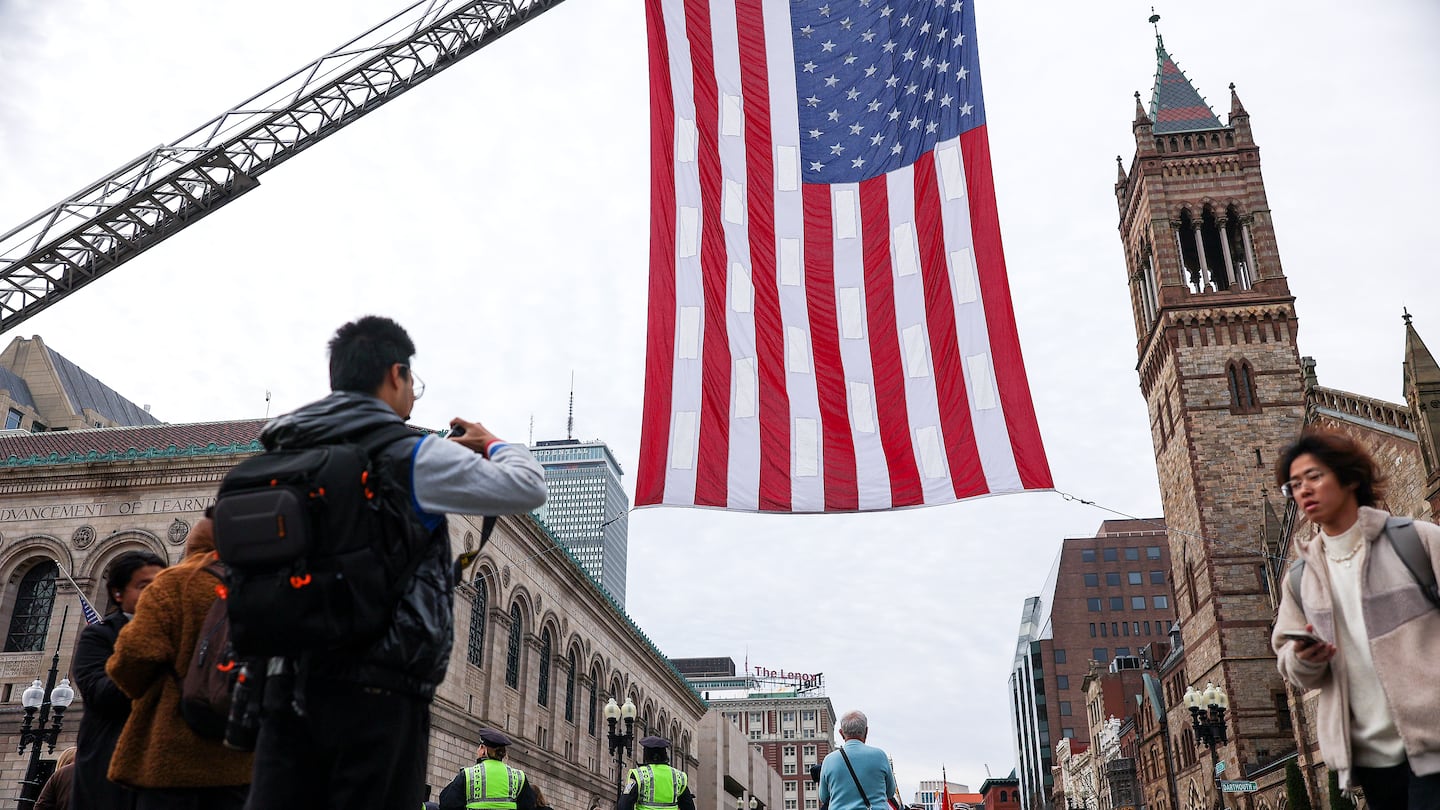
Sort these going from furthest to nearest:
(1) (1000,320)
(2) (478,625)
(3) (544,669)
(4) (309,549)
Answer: (3) (544,669) < (2) (478,625) < (1) (1000,320) < (4) (309,549)

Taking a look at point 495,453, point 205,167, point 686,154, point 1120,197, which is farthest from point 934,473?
point 1120,197

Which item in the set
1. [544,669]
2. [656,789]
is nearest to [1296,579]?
[656,789]

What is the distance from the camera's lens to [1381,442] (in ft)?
124

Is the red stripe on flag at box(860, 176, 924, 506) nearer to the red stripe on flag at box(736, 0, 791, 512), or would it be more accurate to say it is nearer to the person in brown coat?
the red stripe on flag at box(736, 0, 791, 512)

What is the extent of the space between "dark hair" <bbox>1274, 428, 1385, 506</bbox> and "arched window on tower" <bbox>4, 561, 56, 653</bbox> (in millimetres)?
31557

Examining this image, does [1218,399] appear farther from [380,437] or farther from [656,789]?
[380,437]

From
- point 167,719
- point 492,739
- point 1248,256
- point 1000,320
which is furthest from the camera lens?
point 1248,256

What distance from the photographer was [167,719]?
444cm

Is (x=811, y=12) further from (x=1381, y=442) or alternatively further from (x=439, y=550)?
(x=1381, y=442)

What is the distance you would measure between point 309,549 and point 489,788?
8.19 meters

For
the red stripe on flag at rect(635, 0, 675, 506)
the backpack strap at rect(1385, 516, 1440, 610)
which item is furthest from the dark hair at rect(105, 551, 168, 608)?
the backpack strap at rect(1385, 516, 1440, 610)

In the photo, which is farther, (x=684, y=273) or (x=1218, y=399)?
(x=1218, y=399)

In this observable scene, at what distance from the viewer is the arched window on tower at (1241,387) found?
174ft

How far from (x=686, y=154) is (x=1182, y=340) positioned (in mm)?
52976
